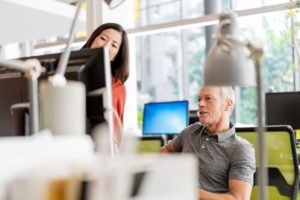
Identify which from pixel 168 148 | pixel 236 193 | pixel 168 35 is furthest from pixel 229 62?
pixel 168 35

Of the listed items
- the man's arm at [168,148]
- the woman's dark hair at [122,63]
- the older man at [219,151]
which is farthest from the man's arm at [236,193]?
the woman's dark hair at [122,63]

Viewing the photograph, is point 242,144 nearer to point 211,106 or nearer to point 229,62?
point 211,106

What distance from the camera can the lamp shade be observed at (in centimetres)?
116

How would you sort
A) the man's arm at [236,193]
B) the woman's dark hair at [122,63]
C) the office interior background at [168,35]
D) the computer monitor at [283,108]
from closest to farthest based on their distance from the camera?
the man's arm at [236,193], the woman's dark hair at [122,63], the computer monitor at [283,108], the office interior background at [168,35]

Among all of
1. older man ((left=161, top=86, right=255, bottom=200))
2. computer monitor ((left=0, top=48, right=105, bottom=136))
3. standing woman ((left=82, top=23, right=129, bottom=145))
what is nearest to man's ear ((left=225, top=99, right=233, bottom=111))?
older man ((left=161, top=86, right=255, bottom=200))

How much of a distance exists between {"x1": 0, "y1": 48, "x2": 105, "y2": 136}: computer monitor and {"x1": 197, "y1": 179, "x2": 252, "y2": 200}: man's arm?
918mm

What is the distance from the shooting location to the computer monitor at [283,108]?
4.12m

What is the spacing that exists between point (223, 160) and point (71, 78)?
103 centimetres

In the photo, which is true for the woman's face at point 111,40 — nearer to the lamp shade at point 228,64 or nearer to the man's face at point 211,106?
the man's face at point 211,106

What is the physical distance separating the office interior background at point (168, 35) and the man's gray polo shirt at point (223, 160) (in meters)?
1.90

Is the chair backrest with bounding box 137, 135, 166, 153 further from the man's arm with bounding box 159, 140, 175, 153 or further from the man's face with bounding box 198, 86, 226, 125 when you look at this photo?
the man's face with bounding box 198, 86, 226, 125

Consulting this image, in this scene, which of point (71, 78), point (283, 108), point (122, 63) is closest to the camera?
point (71, 78)

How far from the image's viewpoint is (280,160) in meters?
2.44

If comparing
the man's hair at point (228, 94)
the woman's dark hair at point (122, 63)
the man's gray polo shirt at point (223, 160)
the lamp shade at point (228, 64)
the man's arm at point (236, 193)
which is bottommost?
the man's arm at point (236, 193)
